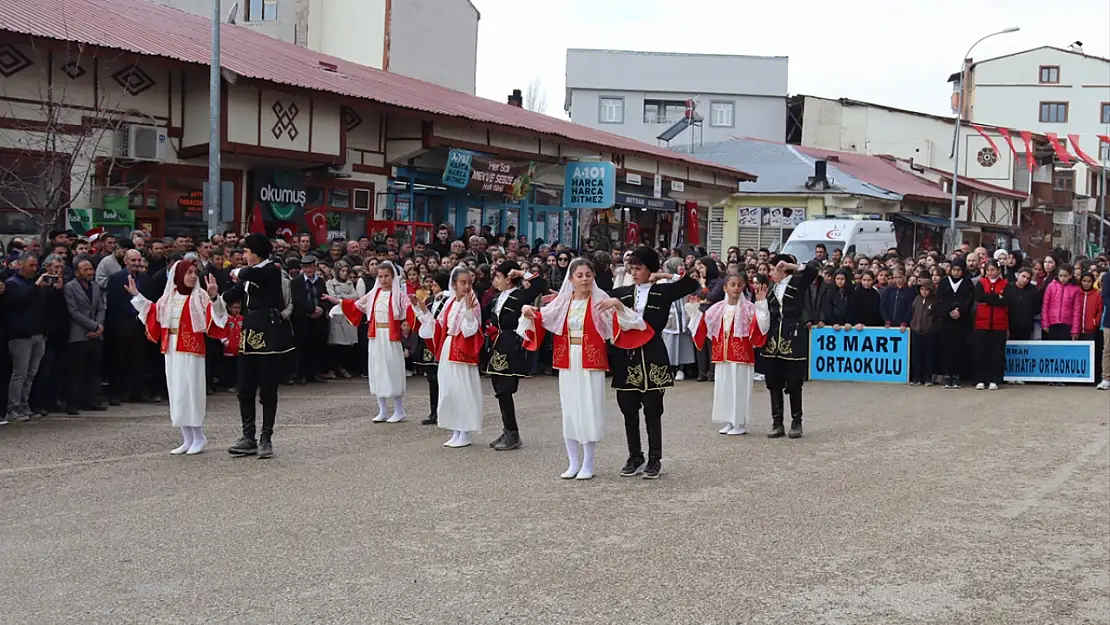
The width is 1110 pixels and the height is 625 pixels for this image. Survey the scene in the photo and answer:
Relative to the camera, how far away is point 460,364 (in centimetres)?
1159

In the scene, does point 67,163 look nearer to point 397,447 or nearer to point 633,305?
point 397,447

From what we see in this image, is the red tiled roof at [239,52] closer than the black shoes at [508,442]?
No

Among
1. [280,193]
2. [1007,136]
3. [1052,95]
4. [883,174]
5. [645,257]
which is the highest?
[1052,95]

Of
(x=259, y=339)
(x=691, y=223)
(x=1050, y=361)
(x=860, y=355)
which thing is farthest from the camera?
(x=691, y=223)

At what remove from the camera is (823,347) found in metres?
19.5

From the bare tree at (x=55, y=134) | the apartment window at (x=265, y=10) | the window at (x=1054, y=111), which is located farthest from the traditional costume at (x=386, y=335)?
the window at (x=1054, y=111)

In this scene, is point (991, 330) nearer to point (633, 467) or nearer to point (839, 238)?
point (633, 467)

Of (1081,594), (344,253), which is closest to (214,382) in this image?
(344,253)

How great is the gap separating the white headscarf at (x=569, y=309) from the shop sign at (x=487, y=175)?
51.0ft

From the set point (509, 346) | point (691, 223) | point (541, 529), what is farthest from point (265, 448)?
point (691, 223)

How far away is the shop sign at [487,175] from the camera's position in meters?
25.6

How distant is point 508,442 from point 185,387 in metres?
2.79

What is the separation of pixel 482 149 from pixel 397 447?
15496mm

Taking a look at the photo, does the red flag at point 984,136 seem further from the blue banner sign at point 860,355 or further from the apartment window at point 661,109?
the blue banner sign at point 860,355
